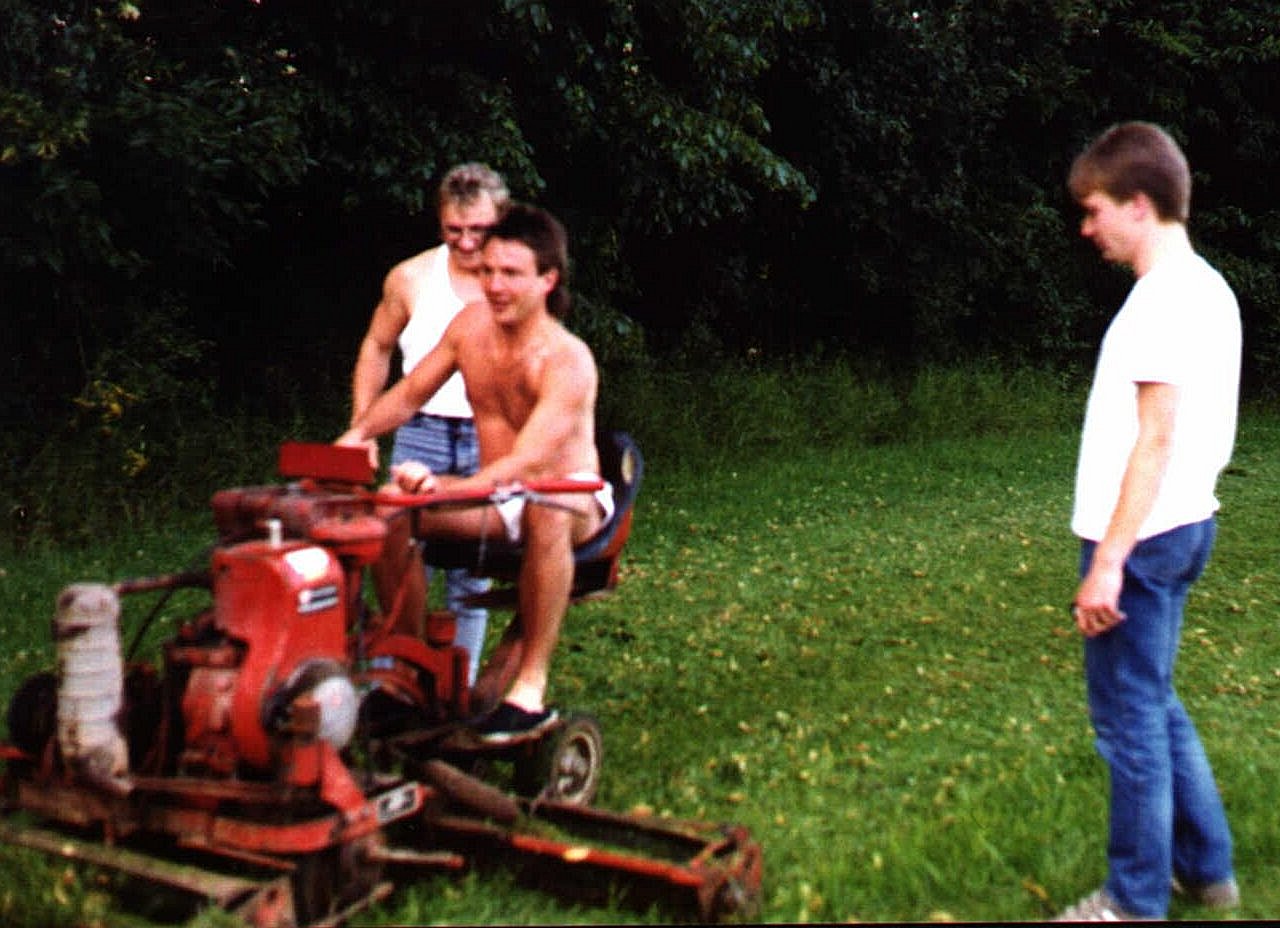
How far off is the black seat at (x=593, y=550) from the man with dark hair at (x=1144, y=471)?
4.86 ft

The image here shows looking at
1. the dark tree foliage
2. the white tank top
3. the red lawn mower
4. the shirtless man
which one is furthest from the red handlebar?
the dark tree foliage

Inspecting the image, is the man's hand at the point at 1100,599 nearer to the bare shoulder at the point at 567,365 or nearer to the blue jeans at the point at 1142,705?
the blue jeans at the point at 1142,705

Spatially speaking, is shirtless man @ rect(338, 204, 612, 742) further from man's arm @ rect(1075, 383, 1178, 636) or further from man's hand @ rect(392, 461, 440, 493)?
man's arm @ rect(1075, 383, 1178, 636)

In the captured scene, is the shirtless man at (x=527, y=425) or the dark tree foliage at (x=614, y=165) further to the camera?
the dark tree foliage at (x=614, y=165)

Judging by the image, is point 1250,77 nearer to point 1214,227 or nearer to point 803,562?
point 1214,227

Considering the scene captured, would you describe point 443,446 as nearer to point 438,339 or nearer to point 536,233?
point 438,339

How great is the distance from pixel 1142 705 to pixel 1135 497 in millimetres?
543

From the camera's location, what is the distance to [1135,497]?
4227 millimetres

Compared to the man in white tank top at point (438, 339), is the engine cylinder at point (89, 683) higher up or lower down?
lower down

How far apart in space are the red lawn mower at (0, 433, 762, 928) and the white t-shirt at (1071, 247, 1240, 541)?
4.33ft

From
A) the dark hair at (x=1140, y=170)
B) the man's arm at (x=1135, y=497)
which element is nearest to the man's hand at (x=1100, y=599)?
the man's arm at (x=1135, y=497)

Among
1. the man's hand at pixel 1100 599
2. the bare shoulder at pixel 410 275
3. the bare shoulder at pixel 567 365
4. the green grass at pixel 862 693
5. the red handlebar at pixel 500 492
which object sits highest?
the bare shoulder at pixel 410 275

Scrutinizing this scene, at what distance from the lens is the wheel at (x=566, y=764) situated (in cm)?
530

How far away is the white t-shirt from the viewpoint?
4242mm
